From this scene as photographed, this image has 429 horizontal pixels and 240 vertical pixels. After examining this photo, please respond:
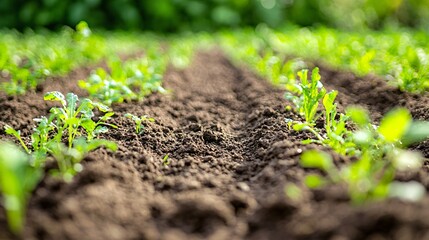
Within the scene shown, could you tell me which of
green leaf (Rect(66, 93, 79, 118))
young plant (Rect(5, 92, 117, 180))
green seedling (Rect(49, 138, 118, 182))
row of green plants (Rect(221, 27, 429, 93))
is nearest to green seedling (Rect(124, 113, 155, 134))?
young plant (Rect(5, 92, 117, 180))

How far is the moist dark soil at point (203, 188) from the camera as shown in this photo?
153 cm

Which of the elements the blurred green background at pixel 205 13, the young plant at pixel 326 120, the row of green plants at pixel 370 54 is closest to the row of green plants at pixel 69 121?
the young plant at pixel 326 120

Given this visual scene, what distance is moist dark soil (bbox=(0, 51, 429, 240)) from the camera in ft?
5.02

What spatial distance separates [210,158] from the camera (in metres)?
2.59

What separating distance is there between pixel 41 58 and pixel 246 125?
239cm

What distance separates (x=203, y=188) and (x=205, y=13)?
447 inches

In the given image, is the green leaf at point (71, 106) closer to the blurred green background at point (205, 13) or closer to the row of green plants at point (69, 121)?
the row of green plants at point (69, 121)

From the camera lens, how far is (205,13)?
13031 mm

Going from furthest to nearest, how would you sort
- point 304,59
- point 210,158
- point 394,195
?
point 304,59 → point 210,158 → point 394,195

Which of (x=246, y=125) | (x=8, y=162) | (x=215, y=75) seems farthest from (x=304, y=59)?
(x=8, y=162)

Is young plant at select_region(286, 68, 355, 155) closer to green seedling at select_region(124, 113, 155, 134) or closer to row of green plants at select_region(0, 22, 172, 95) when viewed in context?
green seedling at select_region(124, 113, 155, 134)

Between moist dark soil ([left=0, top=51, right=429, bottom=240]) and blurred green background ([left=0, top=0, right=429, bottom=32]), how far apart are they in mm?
9193

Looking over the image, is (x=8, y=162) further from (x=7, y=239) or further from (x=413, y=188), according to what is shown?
(x=413, y=188)

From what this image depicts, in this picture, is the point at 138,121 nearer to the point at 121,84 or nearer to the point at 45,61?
the point at 121,84
